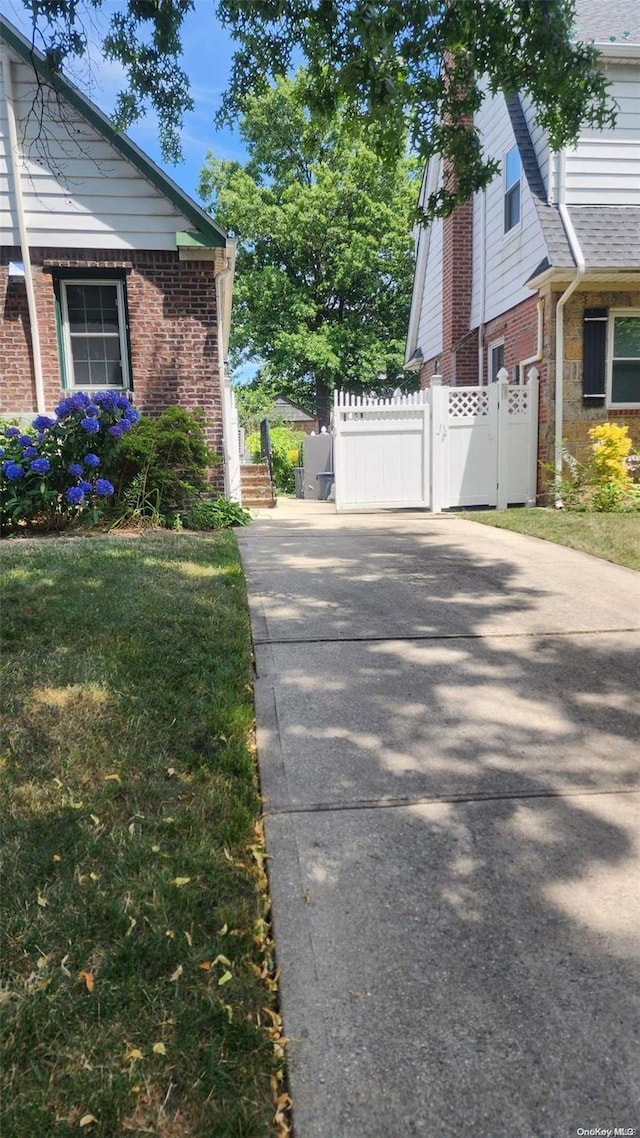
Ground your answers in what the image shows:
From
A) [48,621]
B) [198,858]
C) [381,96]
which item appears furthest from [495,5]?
[198,858]

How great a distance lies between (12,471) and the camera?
25.3 feet

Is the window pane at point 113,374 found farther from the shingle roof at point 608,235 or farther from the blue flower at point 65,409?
the shingle roof at point 608,235

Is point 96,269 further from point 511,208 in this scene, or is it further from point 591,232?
point 511,208

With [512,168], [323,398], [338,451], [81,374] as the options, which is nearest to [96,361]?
[81,374]

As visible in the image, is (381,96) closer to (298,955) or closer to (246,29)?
(246,29)

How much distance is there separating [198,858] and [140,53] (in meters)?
4.90

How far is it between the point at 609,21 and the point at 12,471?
38.7 ft

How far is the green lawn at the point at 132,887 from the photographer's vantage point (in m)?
1.56

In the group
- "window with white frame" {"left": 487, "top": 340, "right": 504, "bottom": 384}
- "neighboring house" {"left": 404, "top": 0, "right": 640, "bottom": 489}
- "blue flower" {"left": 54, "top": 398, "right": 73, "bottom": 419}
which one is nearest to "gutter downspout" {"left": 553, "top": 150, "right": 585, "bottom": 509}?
"neighboring house" {"left": 404, "top": 0, "right": 640, "bottom": 489}

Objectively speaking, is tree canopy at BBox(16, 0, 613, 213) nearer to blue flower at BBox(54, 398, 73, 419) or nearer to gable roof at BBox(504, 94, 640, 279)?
blue flower at BBox(54, 398, 73, 419)

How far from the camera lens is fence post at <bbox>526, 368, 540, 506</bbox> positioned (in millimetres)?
11430

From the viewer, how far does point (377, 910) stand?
213 cm

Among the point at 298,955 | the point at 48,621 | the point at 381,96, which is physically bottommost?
the point at 298,955

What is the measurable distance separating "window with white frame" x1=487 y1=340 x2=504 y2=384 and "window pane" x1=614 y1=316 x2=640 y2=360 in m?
2.49
